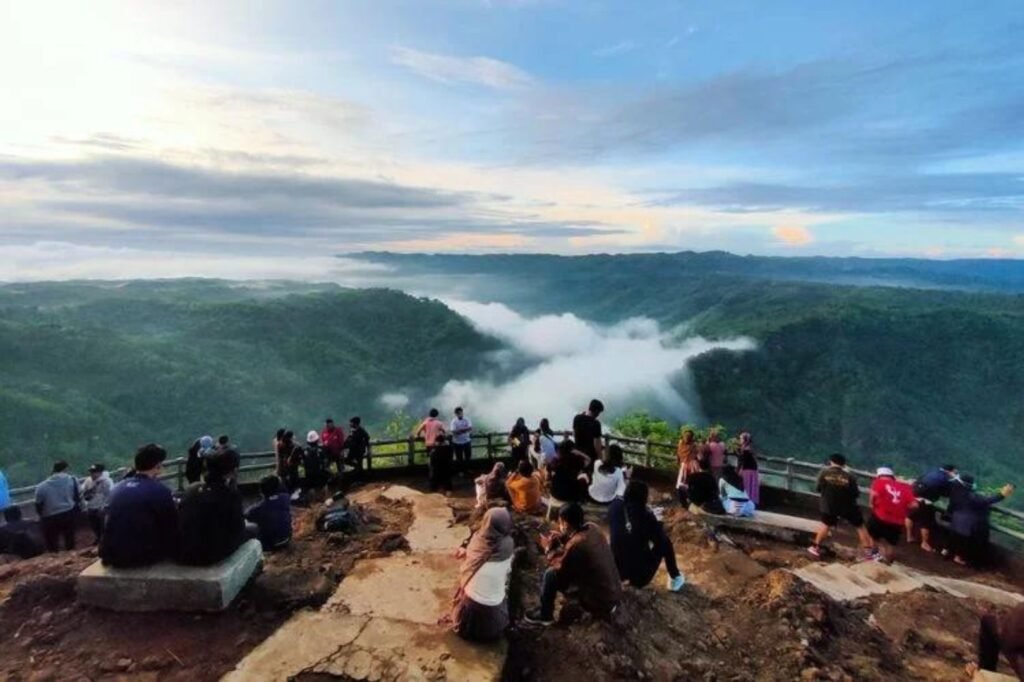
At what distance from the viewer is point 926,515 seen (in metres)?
9.52

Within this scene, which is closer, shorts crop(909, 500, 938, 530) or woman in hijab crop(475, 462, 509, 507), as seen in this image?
woman in hijab crop(475, 462, 509, 507)

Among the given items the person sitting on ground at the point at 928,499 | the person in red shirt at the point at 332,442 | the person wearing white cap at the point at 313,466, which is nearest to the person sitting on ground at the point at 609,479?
the person sitting on ground at the point at 928,499

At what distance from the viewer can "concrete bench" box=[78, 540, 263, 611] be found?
521 centimetres

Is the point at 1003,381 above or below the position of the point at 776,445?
above

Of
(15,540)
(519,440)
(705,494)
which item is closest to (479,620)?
(705,494)

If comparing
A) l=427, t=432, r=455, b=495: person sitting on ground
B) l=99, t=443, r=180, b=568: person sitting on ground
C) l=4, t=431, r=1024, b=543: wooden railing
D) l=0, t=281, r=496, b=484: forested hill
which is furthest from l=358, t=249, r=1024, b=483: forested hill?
l=99, t=443, r=180, b=568: person sitting on ground

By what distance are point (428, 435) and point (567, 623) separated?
663 cm

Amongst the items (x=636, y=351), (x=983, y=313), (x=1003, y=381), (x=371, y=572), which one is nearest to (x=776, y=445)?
(x=1003, y=381)

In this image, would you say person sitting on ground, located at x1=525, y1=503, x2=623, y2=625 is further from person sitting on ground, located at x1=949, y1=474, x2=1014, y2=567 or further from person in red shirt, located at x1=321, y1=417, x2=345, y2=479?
person in red shirt, located at x1=321, y1=417, x2=345, y2=479

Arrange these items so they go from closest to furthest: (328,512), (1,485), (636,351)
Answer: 1. (328,512)
2. (1,485)
3. (636,351)

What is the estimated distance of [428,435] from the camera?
11.8m

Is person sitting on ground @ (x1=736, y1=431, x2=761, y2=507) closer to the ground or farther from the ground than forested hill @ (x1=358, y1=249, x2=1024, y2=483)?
farther from the ground

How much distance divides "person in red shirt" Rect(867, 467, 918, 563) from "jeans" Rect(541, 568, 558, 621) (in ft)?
18.7

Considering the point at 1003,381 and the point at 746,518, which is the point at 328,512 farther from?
the point at 1003,381
